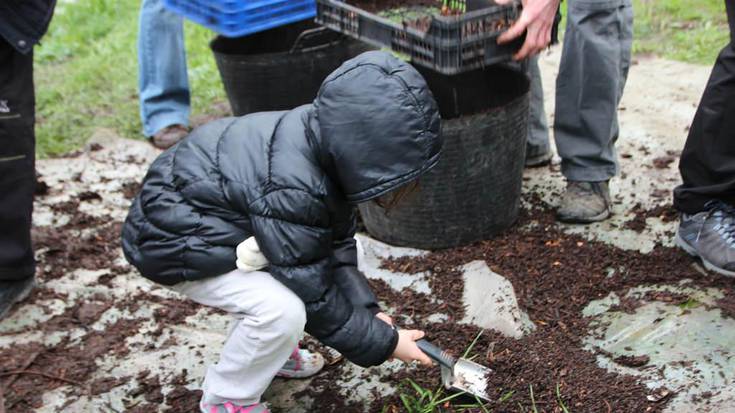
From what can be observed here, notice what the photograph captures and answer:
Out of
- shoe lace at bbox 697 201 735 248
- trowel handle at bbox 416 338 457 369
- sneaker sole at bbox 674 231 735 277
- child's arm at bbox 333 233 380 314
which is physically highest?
child's arm at bbox 333 233 380 314

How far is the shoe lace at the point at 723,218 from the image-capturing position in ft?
9.47

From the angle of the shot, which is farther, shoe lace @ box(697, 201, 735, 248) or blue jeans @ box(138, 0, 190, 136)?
blue jeans @ box(138, 0, 190, 136)

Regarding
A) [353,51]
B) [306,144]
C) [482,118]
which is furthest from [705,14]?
[306,144]

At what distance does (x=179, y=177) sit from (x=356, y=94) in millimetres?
569

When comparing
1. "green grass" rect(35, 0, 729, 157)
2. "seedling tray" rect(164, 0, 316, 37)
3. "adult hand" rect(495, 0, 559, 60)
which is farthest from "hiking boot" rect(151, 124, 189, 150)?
"adult hand" rect(495, 0, 559, 60)

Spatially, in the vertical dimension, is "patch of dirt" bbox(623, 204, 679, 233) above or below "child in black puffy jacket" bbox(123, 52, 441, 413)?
below

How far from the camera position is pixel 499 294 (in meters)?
2.85

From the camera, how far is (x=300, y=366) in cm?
261

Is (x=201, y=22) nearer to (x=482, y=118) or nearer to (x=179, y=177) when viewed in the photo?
(x=482, y=118)

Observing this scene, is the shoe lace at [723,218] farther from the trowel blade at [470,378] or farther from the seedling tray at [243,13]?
the seedling tray at [243,13]

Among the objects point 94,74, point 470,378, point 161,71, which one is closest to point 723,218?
point 470,378

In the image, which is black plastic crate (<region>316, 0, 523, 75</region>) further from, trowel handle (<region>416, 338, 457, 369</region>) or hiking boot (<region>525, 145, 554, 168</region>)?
hiking boot (<region>525, 145, 554, 168</region>)

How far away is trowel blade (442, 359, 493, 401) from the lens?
2.39 meters

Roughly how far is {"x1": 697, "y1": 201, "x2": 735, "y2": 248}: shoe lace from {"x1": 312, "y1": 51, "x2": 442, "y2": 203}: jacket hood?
144 cm
